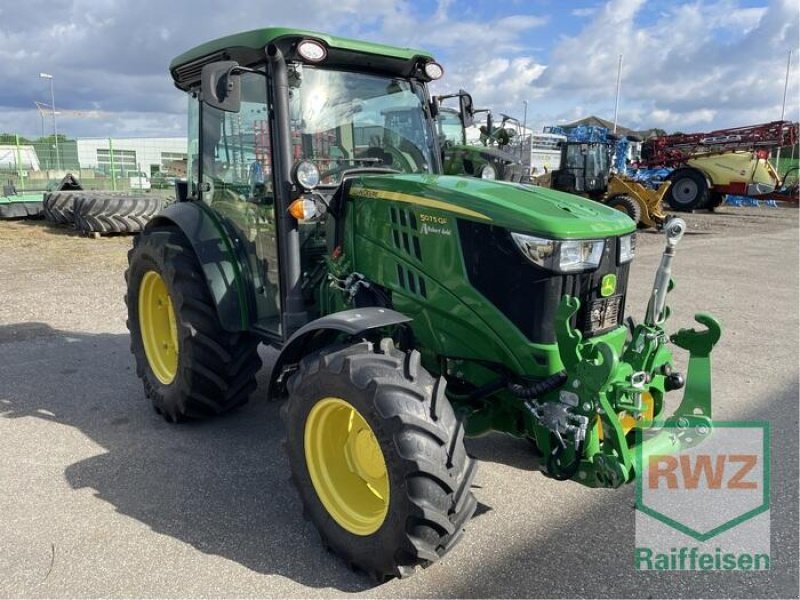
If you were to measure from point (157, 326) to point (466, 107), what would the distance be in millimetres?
2704

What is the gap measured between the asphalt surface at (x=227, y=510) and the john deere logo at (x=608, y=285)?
114 centimetres

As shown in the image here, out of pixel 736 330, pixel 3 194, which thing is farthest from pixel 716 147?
pixel 3 194

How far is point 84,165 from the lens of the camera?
20.2 metres

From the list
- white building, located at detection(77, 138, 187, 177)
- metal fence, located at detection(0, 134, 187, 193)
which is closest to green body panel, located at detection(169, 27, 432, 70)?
metal fence, located at detection(0, 134, 187, 193)

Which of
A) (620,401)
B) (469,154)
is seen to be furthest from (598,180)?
(620,401)

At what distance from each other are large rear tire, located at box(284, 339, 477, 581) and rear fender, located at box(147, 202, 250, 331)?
109 centimetres

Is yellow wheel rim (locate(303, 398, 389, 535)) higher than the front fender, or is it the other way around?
the front fender

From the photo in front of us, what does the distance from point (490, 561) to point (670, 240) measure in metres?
1.67

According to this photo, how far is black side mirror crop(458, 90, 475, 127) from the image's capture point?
429 centimetres

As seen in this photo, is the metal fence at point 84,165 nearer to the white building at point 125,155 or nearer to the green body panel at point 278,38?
the white building at point 125,155

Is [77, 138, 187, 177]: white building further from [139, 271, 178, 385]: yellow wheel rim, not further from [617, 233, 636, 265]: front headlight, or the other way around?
[617, 233, 636, 265]: front headlight

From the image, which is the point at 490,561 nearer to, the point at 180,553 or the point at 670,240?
the point at 180,553

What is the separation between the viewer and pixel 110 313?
7.11 m

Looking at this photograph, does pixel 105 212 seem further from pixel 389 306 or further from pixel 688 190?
pixel 688 190
